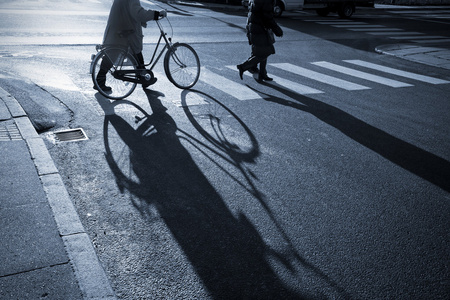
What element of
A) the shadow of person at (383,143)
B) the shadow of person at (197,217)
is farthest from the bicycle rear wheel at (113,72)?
the shadow of person at (383,143)

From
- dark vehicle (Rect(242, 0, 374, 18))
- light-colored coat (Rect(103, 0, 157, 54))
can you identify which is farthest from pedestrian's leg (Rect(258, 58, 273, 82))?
dark vehicle (Rect(242, 0, 374, 18))

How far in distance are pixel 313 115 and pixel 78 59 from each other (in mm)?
6138

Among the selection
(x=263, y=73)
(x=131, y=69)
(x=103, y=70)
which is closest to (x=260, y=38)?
(x=263, y=73)

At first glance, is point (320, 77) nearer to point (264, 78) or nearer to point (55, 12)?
point (264, 78)

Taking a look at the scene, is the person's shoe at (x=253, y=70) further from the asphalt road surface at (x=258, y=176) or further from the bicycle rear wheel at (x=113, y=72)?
the bicycle rear wheel at (x=113, y=72)

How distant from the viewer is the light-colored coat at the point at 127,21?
8320 millimetres

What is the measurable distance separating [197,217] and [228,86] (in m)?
5.29

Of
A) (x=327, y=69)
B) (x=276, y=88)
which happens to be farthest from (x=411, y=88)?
(x=276, y=88)

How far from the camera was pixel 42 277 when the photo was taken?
11.7ft

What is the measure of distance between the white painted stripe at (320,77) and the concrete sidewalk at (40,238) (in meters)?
6.56

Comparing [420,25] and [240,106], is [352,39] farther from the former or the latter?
[240,106]

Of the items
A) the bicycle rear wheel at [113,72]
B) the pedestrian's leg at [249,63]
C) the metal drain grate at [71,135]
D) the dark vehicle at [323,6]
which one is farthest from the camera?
the dark vehicle at [323,6]

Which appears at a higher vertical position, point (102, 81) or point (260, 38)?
point (260, 38)

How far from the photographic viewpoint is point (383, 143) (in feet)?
22.5
